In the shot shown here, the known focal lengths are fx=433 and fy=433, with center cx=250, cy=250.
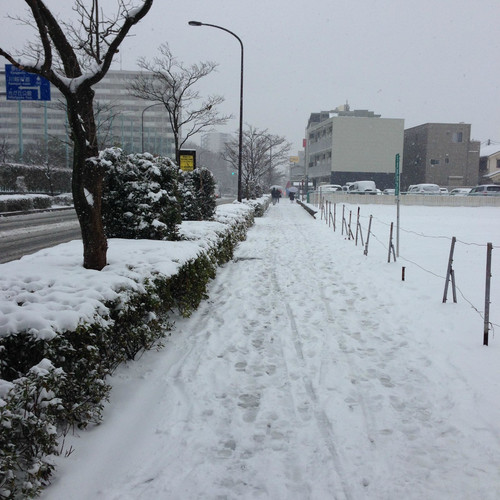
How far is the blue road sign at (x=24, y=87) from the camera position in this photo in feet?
53.8

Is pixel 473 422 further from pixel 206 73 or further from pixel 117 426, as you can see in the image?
pixel 206 73

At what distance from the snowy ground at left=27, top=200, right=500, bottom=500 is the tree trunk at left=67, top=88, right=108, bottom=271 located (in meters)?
1.37

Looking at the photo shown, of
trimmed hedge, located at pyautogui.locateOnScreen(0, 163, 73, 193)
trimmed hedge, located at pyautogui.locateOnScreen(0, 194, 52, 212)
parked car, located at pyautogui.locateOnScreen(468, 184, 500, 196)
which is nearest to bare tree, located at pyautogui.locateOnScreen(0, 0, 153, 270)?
trimmed hedge, located at pyautogui.locateOnScreen(0, 194, 52, 212)

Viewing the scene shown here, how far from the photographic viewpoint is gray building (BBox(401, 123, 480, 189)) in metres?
60.1

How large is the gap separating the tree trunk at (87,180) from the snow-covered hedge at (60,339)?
0.23 meters

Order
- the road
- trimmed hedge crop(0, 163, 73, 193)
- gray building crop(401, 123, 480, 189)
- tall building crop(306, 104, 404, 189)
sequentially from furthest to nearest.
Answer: gray building crop(401, 123, 480, 189) < tall building crop(306, 104, 404, 189) < trimmed hedge crop(0, 163, 73, 193) < the road

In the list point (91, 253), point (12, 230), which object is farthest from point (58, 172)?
point (91, 253)

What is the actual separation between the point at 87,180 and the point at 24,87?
14.4m

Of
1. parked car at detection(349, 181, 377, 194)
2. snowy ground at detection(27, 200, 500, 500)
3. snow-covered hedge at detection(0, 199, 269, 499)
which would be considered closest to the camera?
snow-covered hedge at detection(0, 199, 269, 499)

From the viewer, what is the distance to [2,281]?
3.85 metres

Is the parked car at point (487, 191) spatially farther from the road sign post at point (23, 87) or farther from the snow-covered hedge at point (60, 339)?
the snow-covered hedge at point (60, 339)

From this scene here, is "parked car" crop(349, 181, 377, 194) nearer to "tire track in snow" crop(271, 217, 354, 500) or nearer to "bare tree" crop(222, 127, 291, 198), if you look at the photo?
"bare tree" crop(222, 127, 291, 198)

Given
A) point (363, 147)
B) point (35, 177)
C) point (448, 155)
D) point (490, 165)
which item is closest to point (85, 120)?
point (35, 177)

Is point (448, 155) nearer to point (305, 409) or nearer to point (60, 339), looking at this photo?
point (305, 409)
